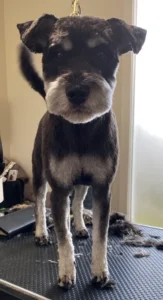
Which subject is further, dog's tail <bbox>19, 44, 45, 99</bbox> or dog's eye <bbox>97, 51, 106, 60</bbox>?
dog's tail <bbox>19, 44, 45, 99</bbox>

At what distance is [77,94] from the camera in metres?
0.76

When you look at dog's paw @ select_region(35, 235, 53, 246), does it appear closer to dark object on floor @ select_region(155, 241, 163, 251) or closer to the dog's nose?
dark object on floor @ select_region(155, 241, 163, 251)

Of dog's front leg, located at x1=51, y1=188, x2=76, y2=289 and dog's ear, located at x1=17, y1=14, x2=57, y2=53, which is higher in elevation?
dog's ear, located at x1=17, y1=14, x2=57, y2=53

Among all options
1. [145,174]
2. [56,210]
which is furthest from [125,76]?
[56,210]

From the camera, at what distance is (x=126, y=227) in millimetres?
1341

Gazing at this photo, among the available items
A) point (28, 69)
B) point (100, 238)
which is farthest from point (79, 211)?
point (28, 69)

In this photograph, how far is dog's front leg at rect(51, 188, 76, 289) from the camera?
3.12ft

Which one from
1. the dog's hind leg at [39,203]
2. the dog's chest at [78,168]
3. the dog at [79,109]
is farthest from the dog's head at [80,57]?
the dog's hind leg at [39,203]

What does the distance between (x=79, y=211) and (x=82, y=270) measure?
0.86 ft

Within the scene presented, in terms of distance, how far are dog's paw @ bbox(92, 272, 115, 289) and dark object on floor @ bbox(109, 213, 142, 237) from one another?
1.14 feet

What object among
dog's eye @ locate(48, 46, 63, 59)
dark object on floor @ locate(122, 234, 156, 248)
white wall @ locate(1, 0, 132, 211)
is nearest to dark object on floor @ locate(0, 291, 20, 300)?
dark object on floor @ locate(122, 234, 156, 248)

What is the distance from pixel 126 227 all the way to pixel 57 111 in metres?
0.68

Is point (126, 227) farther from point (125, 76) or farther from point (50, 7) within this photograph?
point (50, 7)

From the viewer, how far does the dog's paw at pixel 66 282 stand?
0.95 meters
